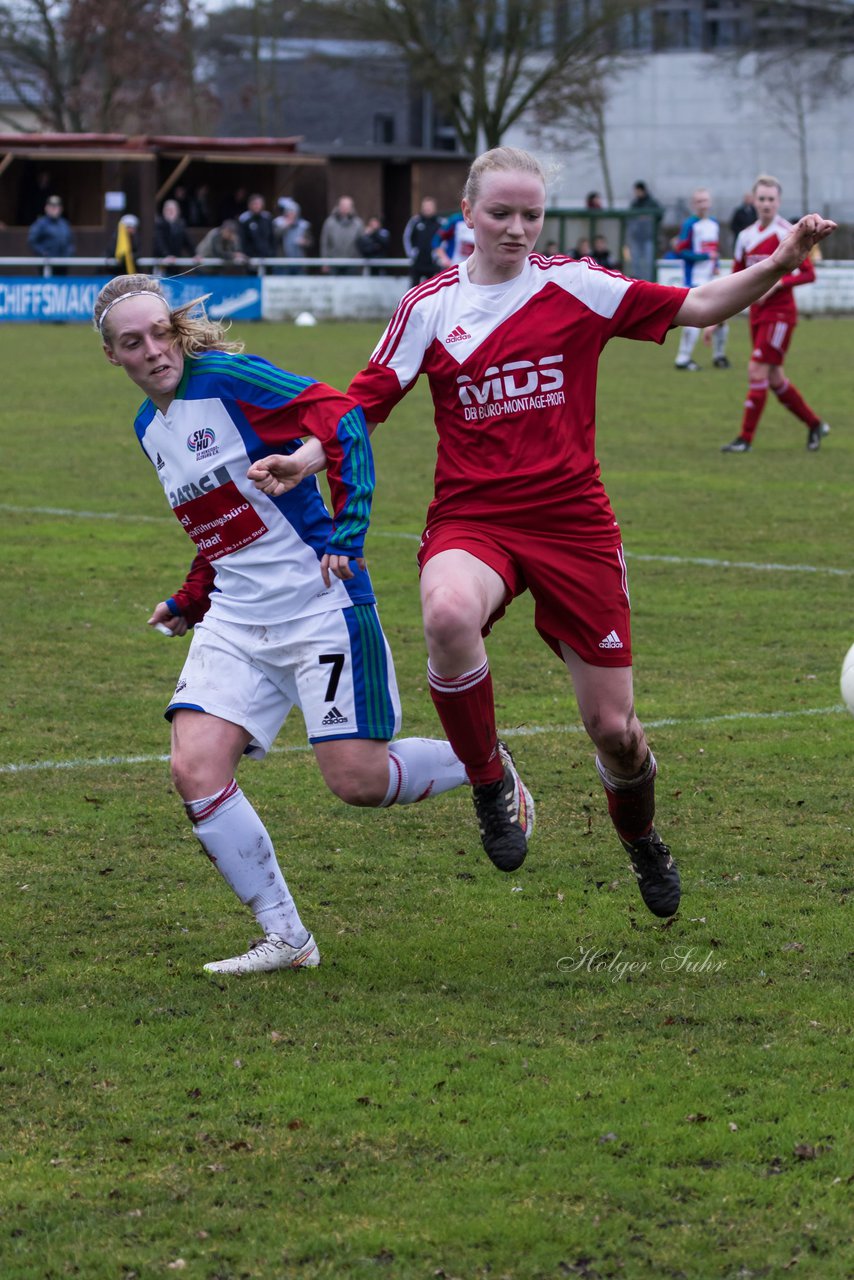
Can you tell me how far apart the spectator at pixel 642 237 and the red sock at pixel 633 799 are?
33.3 meters

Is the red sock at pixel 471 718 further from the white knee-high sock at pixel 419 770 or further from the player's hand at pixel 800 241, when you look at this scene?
the player's hand at pixel 800 241

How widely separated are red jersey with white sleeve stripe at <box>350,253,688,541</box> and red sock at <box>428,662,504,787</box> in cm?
44

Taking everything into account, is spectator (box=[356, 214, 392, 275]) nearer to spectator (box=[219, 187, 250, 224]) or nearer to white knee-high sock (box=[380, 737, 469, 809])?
spectator (box=[219, 187, 250, 224])

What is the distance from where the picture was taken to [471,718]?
4.86 metres

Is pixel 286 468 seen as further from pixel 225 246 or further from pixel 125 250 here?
pixel 225 246

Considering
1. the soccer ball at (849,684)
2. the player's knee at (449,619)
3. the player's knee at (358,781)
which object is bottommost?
the player's knee at (358,781)

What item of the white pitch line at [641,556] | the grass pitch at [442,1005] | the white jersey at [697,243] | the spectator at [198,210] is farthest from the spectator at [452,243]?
the grass pitch at [442,1005]

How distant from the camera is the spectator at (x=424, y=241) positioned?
31750 mm

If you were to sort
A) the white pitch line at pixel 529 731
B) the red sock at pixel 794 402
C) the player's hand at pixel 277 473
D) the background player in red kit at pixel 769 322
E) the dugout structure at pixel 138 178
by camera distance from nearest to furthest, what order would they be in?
1. the player's hand at pixel 277 473
2. the white pitch line at pixel 529 731
3. the background player in red kit at pixel 769 322
4. the red sock at pixel 794 402
5. the dugout structure at pixel 138 178

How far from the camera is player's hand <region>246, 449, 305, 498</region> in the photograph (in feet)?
14.8

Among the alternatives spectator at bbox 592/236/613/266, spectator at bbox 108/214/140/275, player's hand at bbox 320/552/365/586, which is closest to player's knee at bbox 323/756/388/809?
player's hand at bbox 320/552/365/586

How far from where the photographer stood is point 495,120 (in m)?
53.9

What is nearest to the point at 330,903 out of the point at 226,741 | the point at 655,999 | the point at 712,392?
the point at 226,741

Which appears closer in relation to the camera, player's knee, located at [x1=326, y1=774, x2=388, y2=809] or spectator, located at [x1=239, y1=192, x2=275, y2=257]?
player's knee, located at [x1=326, y1=774, x2=388, y2=809]
